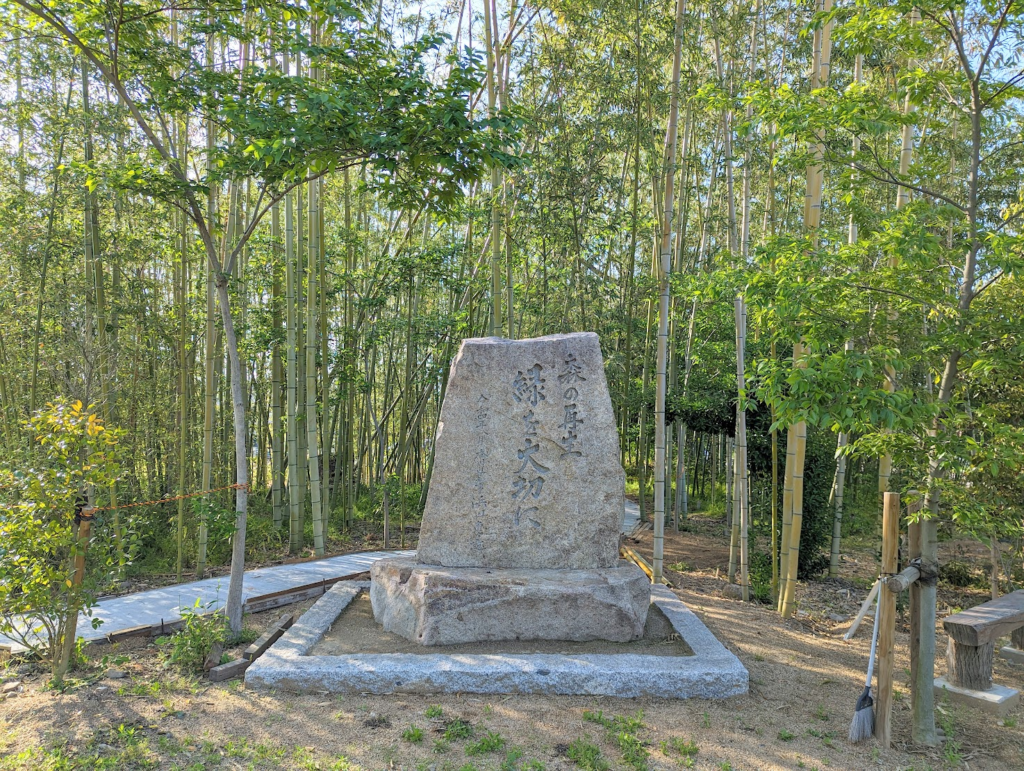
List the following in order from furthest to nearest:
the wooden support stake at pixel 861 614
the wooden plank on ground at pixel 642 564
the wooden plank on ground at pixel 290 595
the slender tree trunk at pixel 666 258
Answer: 1. the wooden plank on ground at pixel 642 564
2. the slender tree trunk at pixel 666 258
3. the wooden plank on ground at pixel 290 595
4. the wooden support stake at pixel 861 614

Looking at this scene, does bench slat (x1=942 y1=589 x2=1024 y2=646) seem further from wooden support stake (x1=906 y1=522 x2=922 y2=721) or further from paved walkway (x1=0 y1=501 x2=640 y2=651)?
paved walkway (x1=0 y1=501 x2=640 y2=651)

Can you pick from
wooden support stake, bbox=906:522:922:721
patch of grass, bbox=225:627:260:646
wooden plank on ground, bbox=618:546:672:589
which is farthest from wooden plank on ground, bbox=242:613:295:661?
wooden support stake, bbox=906:522:922:721

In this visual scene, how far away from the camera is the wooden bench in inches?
133

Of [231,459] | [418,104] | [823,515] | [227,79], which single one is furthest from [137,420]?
[823,515]

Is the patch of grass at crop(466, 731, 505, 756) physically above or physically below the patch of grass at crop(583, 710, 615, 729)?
above

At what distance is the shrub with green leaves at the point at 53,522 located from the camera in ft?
10.0

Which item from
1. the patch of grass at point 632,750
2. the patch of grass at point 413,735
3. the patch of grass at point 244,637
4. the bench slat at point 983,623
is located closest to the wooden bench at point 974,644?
the bench slat at point 983,623

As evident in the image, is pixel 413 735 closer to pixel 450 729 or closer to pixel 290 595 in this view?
pixel 450 729

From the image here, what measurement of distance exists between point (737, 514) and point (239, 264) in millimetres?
6104

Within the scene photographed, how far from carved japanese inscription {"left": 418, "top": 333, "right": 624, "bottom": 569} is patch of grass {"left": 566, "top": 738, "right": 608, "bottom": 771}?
1.40 meters

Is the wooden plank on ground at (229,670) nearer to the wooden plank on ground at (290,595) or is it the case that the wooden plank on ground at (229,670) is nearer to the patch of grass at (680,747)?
the wooden plank on ground at (290,595)

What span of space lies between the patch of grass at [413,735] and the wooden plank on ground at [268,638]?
117cm

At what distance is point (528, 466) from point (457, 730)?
1660mm

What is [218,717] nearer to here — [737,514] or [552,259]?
[737,514]
